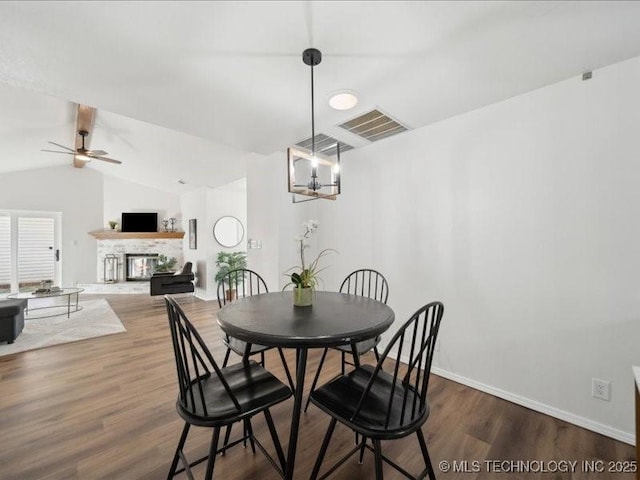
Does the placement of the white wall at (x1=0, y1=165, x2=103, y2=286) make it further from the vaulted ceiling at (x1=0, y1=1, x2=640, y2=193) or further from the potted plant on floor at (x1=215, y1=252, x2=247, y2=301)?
the vaulted ceiling at (x1=0, y1=1, x2=640, y2=193)

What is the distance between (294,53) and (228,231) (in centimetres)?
546

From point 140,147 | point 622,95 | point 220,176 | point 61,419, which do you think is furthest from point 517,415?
point 140,147

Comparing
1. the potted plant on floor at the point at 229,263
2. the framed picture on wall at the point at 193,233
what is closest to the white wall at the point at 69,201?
the framed picture on wall at the point at 193,233

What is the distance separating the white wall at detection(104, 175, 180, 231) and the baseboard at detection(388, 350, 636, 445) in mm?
7054

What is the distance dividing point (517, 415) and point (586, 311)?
872 mm

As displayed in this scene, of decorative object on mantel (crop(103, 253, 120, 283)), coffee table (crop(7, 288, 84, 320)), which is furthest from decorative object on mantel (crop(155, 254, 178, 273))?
coffee table (crop(7, 288, 84, 320))

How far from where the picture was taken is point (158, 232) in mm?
7500

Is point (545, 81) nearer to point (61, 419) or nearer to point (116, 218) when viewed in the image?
point (61, 419)

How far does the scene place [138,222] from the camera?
7.49m

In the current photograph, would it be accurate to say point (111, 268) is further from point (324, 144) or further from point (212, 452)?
point (212, 452)

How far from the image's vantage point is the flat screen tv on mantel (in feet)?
24.4

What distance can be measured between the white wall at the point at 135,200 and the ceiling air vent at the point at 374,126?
239 inches

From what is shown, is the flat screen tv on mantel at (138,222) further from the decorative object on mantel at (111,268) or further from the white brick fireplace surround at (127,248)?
the decorative object on mantel at (111,268)

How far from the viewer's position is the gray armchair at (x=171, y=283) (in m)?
5.55
